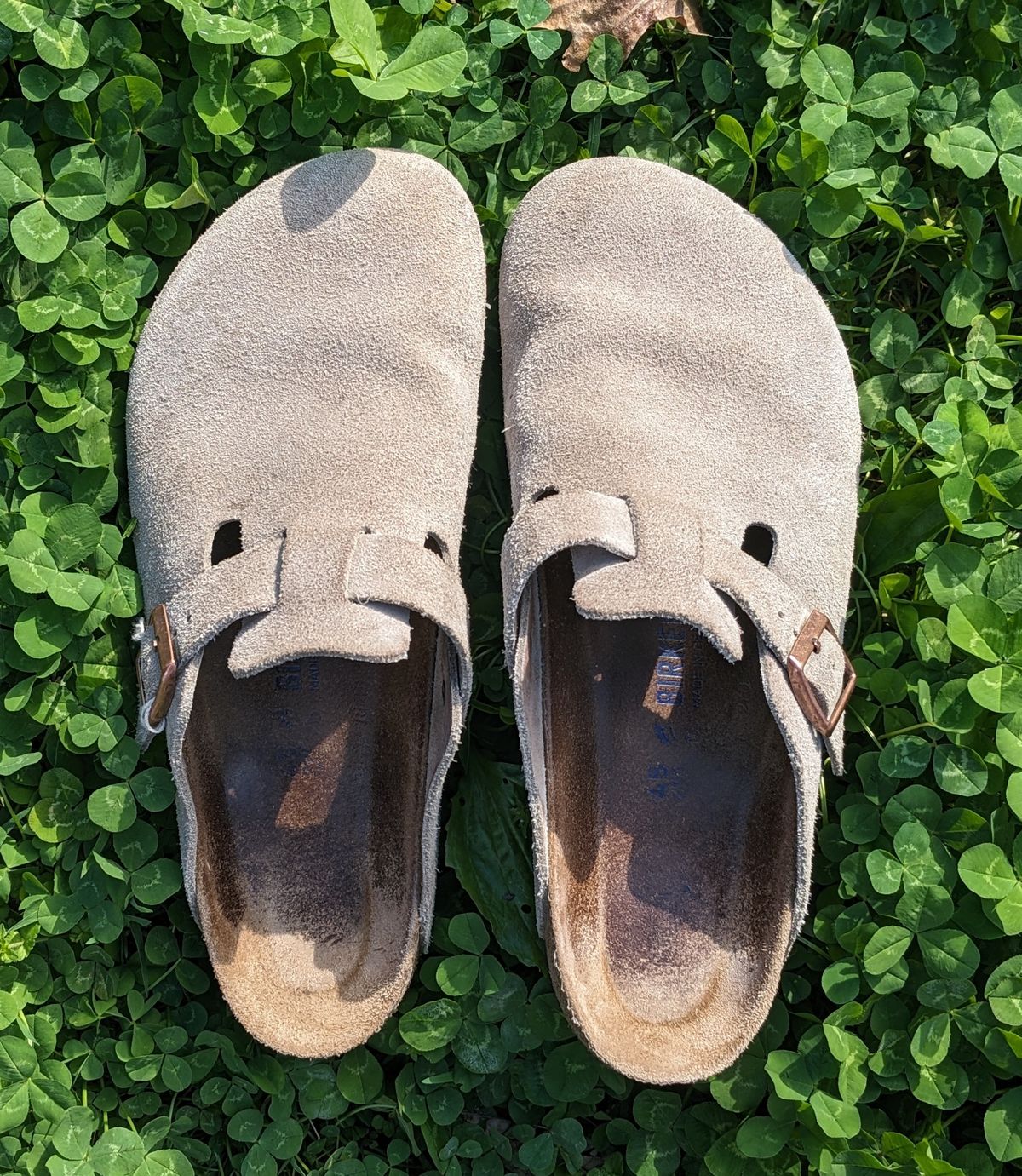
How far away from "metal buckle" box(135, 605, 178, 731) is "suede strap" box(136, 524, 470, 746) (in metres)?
0.01

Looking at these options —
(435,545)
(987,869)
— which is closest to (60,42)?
(435,545)

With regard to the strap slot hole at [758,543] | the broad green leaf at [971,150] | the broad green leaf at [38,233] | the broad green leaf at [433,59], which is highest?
the broad green leaf at [433,59]

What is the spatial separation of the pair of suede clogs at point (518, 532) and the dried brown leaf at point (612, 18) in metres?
0.24

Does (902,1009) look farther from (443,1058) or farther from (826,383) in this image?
(826,383)

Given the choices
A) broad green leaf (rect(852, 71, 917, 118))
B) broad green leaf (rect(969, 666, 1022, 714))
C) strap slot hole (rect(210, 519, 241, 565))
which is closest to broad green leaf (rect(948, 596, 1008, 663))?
broad green leaf (rect(969, 666, 1022, 714))

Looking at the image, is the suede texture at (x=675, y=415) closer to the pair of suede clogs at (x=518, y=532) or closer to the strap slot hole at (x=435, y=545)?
the pair of suede clogs at (x=518, y=532)

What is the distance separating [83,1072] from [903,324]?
1.90 metres

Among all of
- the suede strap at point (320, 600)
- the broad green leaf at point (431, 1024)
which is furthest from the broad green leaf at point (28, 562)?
the broad green leaf at point (431, 1024)

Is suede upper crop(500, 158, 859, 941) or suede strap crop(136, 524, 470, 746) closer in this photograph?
suede strap crop(136, 524, 470, 746)

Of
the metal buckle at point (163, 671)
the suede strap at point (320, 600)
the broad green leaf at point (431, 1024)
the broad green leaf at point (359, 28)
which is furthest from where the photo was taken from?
the broad green leaf at point (431, 1024)

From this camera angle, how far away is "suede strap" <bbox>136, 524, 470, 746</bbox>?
1632mm

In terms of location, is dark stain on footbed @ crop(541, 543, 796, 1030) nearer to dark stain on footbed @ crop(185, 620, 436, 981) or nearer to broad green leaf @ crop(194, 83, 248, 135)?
dark stain on footbed @ crop(185, 620, 436, 981)

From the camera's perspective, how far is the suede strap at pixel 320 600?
5.35ft

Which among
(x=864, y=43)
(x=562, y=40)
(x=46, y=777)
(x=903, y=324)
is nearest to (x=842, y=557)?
(x=903, y=324)
